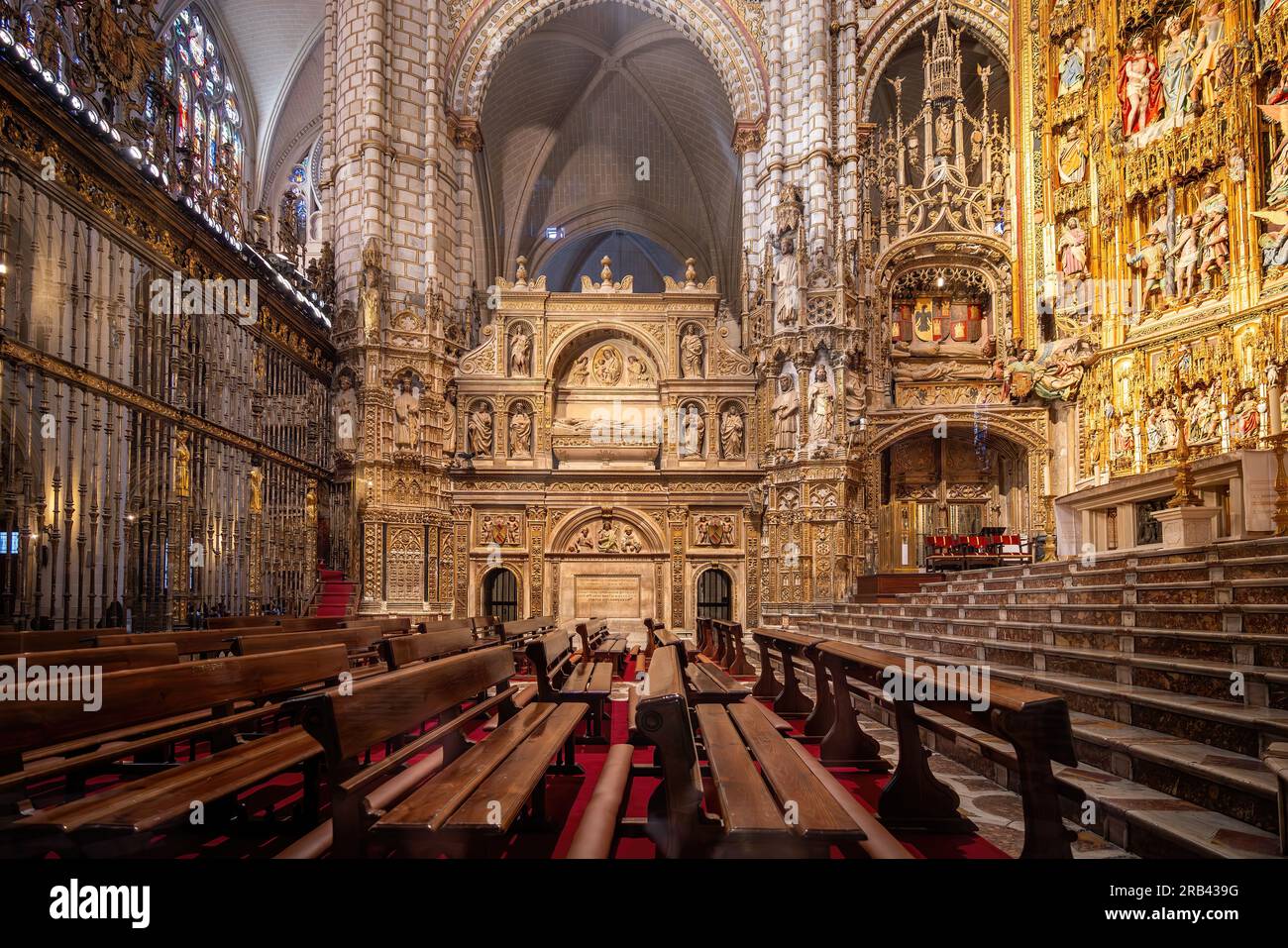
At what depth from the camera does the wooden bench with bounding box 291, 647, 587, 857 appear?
2.49 m

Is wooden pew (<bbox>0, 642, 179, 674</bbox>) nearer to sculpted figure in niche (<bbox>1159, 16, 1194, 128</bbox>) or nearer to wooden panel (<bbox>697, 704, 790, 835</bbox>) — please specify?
wooden panel (<bbox>697, 704, 790, 835</bbox>)

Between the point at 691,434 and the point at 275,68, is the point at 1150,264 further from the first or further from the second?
the point at 275,68

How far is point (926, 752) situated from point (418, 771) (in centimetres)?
245

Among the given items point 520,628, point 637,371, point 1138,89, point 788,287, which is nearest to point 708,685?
point 520,628

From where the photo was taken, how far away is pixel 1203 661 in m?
5.14

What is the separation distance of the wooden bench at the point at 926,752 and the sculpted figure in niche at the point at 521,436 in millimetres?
15175

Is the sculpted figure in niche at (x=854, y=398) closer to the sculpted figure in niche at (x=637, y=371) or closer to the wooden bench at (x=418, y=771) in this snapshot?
the sculpted figure in niche at (x=637, y=371)

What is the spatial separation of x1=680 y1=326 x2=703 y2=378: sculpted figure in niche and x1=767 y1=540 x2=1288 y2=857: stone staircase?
12615mm

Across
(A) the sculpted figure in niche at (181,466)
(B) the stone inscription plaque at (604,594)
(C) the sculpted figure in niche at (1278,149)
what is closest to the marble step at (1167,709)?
(A) the sculpted figure in niche at (181,466)

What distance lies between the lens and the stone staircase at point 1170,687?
362 centimetres

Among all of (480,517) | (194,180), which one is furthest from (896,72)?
(194,180)

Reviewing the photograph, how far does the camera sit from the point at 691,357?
20.9 metres

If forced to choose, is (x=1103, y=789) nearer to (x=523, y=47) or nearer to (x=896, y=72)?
(x=896, y=72)

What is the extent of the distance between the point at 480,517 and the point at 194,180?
9.53 meters
